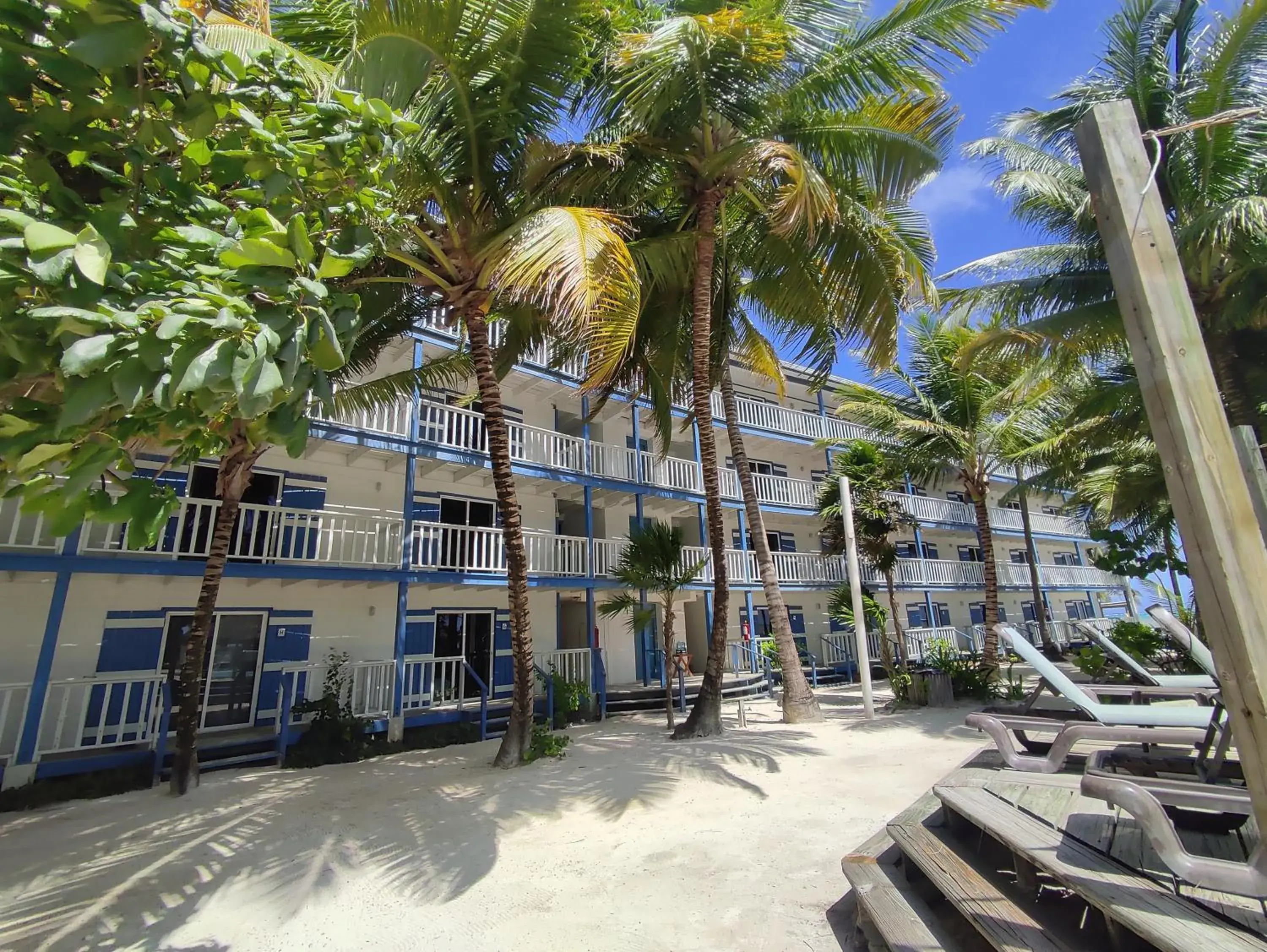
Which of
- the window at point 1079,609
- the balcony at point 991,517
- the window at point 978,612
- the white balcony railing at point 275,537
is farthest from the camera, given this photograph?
the window at point 1079,609

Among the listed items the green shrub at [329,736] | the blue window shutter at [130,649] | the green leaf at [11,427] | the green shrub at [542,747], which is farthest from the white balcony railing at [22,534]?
the green leaf at [11,427]

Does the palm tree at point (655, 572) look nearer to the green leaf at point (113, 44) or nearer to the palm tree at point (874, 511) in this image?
the palm tree at point (874, 511)

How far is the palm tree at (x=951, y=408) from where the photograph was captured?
14.9 meters

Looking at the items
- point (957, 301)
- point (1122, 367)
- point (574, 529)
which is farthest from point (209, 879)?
point (1122, 367)

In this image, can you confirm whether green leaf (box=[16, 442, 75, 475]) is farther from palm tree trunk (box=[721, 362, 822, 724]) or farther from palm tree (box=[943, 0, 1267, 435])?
palm tree (box=[943, 0, 1267, 435])

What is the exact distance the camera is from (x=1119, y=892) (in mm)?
2242

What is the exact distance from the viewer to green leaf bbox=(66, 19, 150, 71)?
1583 millimetres

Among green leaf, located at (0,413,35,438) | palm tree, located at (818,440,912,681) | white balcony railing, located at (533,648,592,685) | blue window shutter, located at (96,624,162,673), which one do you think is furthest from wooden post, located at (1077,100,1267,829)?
blue window shutter, located at (96,624,162,673)

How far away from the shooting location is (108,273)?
1.69 m

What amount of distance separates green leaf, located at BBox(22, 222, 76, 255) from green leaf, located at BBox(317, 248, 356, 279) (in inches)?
21.9

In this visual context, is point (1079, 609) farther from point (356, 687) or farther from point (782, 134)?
point (356, 687)

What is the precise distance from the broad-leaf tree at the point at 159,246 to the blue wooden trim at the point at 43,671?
7.86 m

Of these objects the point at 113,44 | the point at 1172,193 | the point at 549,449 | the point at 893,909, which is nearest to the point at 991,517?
the point at 1172,193

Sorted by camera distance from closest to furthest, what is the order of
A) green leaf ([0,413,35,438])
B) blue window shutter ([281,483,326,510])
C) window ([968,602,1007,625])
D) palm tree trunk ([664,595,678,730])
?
1. green leaf ([0,413,35,438])
2. palm tree trunk ([664,595,678,730])
3. blue window shutter ([281,483,326,510])
4. window ([968,602,1007,625])
